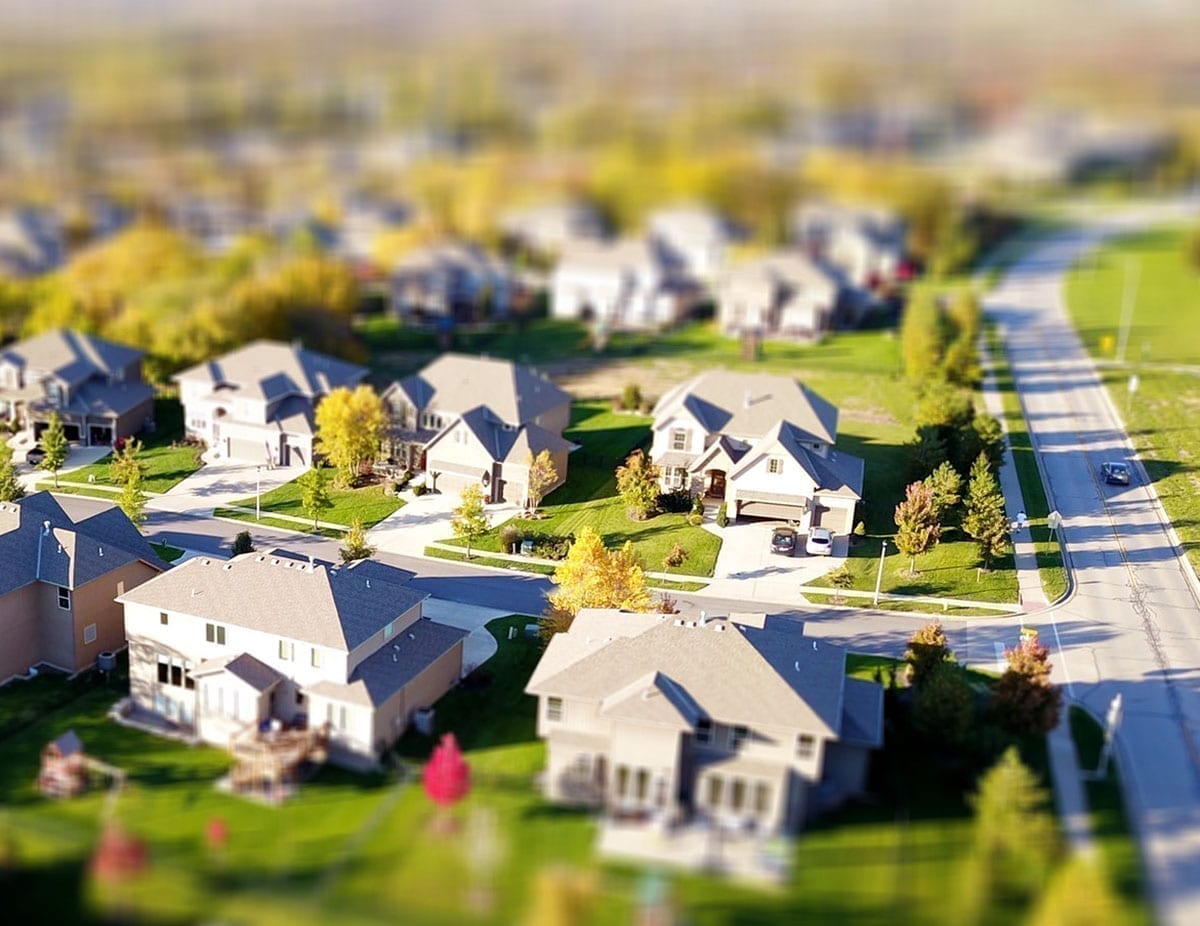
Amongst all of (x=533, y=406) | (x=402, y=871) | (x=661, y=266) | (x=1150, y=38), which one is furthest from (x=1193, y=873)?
(x=1150, y=38)

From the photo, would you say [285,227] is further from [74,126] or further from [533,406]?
[533,406]

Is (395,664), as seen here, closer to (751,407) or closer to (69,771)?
(69,771)

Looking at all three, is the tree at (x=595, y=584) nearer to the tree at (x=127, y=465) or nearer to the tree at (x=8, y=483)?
the tree at (x=127, y=465)

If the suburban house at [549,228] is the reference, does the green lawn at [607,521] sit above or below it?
below

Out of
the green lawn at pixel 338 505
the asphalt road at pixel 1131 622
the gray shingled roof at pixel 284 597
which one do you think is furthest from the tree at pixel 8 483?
the asphalt road at pixel 1131 622

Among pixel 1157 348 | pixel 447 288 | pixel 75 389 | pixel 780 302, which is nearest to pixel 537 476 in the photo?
pixel 75 389

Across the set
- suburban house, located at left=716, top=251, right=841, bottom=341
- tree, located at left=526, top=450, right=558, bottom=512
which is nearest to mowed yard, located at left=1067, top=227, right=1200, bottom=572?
suburban house, located at left=716, top=251, right=841, bottom=341
